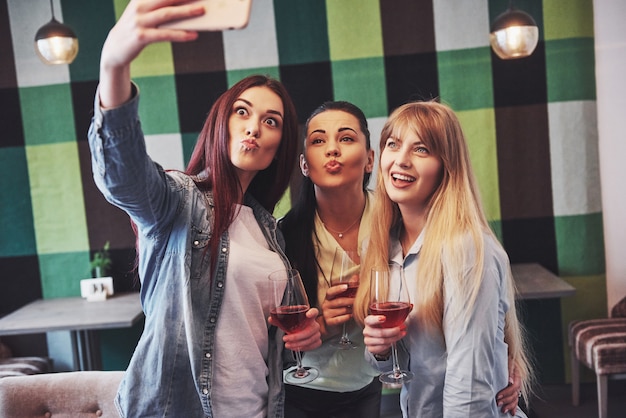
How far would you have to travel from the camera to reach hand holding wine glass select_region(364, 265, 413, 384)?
145 cm

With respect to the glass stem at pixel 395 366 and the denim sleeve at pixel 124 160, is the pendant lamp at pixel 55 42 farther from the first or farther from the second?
the glass stem at pixel 395 366

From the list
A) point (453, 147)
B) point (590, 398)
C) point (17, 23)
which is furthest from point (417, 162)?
point (17, 23)

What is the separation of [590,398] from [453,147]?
285 centimetres

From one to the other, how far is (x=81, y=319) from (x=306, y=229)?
6.01 ft

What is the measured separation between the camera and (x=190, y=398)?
59.5 inches

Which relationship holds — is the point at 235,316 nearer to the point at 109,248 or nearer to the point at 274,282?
the point at 274,282

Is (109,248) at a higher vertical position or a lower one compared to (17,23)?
lower

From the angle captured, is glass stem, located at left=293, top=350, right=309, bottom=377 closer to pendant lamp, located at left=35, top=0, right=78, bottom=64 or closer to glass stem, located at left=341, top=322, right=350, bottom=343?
glass stem, located at left=341, top=322, right=350, bottom=343

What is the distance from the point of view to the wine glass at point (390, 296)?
4.75ft

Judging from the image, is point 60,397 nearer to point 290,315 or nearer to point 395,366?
point 290,315

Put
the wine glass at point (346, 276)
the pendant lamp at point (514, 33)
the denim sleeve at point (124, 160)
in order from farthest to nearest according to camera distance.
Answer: the pendant lamp at point (514, 33) → the wine glass at point (346, 276) → the denim sleeve at point (124, 160)

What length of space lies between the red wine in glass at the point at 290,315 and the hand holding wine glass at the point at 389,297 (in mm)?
159

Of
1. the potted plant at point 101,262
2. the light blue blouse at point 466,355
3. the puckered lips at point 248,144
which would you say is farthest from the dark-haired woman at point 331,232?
the potted plant at point 101,262

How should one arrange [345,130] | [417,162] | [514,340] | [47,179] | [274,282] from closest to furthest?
1. [274,282]
2. [417,162]
3. [514,340]
4. [345,130]
5. [47,179]
